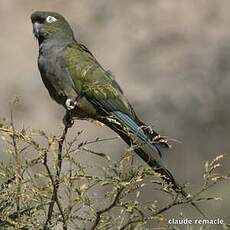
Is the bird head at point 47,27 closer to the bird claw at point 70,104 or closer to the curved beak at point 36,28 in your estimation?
the curved beak at point 36,28

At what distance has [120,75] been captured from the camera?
14844 millimetres

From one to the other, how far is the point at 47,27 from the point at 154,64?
1013 centimetres

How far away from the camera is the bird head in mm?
5480

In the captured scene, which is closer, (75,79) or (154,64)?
(75,79)

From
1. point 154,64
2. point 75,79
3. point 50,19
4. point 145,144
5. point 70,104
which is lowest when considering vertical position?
point 145,144

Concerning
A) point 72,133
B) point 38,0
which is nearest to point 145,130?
point 72,133

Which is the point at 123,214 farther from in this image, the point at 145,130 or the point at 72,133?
the point at 72,133

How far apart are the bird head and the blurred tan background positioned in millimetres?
5941

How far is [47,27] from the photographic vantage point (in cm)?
552

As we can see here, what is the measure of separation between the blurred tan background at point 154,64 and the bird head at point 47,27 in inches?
234

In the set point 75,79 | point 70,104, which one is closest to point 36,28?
point 75,79

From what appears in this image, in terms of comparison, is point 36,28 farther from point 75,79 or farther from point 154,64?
point 154,64

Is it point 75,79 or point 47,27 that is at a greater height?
point 47,27

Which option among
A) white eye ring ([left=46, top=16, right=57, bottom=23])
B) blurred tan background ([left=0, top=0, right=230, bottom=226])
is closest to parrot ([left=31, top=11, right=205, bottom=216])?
white eye ring ([left=46, top=16, right=57, bottom=23])
